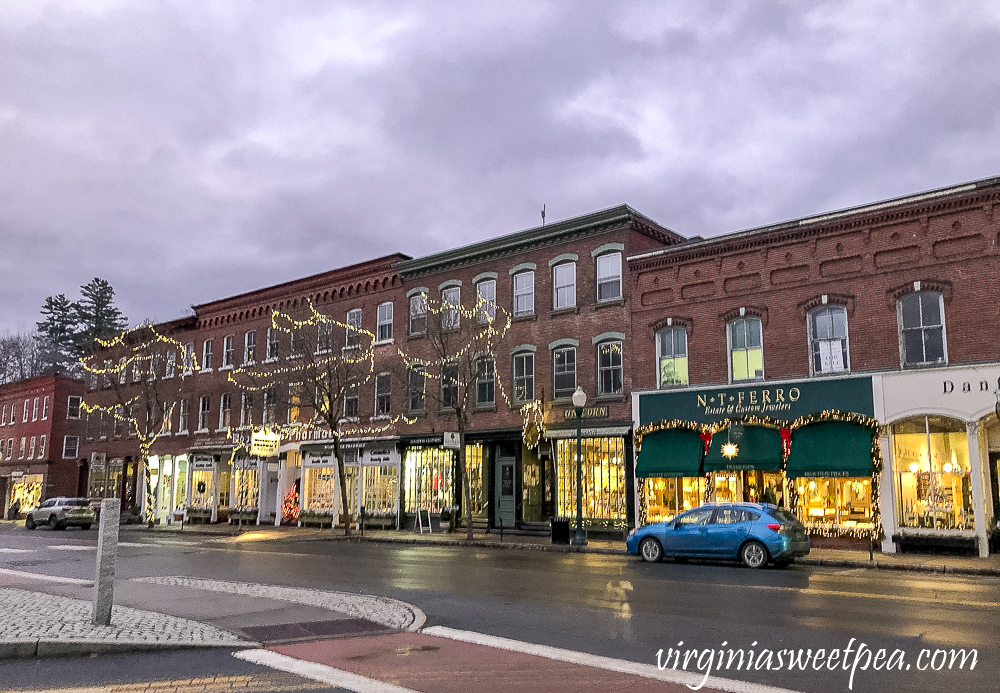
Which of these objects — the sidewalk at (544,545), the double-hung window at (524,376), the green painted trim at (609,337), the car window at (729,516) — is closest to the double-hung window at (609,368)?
the green painted trim at (609,337)

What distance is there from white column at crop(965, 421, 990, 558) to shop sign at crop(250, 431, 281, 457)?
25.6 meters

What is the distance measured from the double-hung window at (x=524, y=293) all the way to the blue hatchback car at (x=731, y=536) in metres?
13.1

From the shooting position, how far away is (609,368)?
2939cm

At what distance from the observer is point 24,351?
281 feet

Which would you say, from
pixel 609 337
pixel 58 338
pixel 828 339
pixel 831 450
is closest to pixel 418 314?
pixel 609 337

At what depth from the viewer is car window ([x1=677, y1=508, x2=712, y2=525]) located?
19797 millimetres

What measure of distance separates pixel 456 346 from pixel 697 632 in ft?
75.5

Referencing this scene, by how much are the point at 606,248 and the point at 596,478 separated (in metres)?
8.18

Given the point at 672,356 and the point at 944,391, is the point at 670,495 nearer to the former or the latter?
the point at 672,356

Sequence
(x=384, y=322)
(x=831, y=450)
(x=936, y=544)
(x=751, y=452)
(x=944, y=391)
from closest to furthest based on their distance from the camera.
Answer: (x=936, y=544)
(x=944, y=391)
(x=831, y=450)
(x=751, y=452)
(x=384, y=322)

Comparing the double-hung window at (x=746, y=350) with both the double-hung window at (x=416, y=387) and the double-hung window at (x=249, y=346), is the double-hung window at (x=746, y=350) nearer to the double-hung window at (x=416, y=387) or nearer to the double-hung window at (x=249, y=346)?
the double-hung window at (x=416, y=387)

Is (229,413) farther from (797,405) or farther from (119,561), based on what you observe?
(797,405)

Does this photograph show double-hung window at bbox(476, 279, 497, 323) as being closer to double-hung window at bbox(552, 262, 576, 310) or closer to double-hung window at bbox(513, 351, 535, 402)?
double-hung window at bbox(513, 351, 535, 402)

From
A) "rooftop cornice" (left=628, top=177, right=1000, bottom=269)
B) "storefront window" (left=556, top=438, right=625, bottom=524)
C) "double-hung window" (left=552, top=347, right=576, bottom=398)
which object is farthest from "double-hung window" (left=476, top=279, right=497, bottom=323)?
"rooftop cornice" (left=628, top=177, right=1000, bottom=269)
